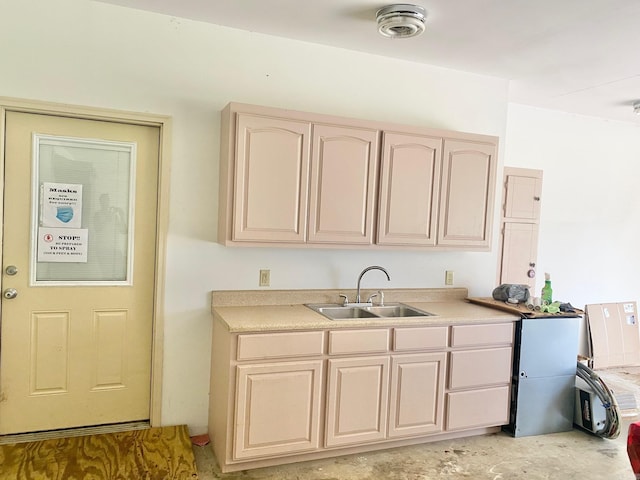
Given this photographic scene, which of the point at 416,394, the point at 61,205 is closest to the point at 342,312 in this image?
the point at 416,394

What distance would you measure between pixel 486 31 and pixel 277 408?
260 centimetres

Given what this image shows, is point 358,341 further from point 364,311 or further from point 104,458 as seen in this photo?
point 104,458

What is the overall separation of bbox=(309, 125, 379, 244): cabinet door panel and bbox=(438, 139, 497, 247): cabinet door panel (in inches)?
22.8

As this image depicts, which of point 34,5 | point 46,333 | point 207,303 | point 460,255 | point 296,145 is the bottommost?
point 46,333

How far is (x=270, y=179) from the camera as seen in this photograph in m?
2.83

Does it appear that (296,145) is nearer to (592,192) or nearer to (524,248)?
(524,248)

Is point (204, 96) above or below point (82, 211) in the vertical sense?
above

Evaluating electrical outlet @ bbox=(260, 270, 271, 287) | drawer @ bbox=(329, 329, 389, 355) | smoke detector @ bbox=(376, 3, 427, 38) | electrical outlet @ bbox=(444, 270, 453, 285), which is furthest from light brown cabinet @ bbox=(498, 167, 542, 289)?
electrical outlet @ bbox=(260, 270, 271, 287)

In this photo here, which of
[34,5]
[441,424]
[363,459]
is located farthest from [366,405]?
[34,5]

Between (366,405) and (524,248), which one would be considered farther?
(524,248)

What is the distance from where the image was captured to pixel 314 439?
9.00ft

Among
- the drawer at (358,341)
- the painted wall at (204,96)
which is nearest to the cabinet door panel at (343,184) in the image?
the painted wall at (204,96)

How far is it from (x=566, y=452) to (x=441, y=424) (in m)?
0.86

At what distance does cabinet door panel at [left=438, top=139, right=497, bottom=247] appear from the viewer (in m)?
3.29
